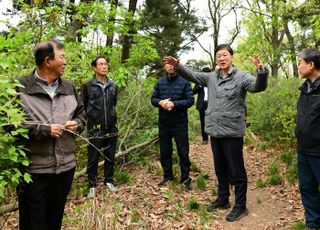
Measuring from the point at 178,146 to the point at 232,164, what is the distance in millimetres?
1366

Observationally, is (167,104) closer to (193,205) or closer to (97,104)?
(97,104)

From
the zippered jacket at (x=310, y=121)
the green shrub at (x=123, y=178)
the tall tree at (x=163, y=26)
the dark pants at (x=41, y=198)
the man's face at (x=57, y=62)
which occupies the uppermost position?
the tall tree at (x=163, y=26)

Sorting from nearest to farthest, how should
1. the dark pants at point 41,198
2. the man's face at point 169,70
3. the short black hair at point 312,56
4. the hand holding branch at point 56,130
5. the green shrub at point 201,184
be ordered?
the hand holding branch at point 56,130 < the dark pants at point 41,198 < the short black hair at point 312,56 < the man's face at point 169,70 < the green shrub at point 201,184

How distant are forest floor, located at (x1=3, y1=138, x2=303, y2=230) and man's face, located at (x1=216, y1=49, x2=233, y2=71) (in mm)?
2170

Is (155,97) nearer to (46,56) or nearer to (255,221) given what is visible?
(255,221)

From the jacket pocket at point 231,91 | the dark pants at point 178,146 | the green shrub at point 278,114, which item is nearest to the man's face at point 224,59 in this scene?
the jacket pocket at point 231,91

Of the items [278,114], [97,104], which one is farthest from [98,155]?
[278,114]

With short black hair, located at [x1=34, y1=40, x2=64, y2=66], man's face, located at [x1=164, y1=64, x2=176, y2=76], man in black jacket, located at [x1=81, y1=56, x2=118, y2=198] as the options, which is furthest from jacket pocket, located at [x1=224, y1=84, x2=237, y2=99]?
short black hair, located at [x1=34, y1=40, x2=64, y2=66]

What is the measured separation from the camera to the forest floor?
184 inches

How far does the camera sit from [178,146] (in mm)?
6066

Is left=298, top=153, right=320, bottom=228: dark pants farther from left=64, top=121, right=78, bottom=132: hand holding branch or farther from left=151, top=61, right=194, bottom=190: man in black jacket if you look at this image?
left=64, top=121, right=78, bottom=132: hand holding branch

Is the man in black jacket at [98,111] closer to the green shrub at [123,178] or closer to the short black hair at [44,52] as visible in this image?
the green shrub at [123,178]

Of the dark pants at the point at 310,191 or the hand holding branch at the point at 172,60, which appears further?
the hand holding branch at the point at 172,60

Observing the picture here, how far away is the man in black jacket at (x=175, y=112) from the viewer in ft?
19.4
